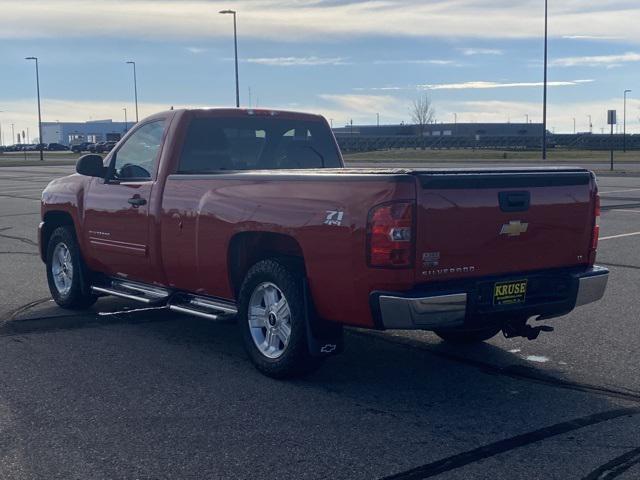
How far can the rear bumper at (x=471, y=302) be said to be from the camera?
18.3 feet

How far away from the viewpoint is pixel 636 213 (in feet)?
62.8

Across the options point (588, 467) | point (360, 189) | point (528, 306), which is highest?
point (360, 189)

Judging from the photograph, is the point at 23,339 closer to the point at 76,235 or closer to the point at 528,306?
the point at 76,235

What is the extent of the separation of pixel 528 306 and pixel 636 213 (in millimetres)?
13933

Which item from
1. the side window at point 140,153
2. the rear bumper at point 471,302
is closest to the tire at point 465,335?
the rear bumper at point 471,302

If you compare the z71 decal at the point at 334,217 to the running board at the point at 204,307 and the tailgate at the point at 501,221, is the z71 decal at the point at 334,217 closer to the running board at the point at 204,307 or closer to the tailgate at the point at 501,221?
the tailgate at the point at 501,221

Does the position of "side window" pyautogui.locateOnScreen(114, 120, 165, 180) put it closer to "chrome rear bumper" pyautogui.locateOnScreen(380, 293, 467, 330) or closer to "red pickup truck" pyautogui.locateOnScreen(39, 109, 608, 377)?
"red pickup truck" pyautogui.locateOnScreen(39, 109, 608, 377)

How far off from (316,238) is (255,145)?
2503mm

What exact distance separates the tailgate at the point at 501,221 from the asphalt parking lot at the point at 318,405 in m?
0.85

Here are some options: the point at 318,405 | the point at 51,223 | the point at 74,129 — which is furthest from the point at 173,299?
the point at 74,129

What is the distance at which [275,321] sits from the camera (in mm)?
6477

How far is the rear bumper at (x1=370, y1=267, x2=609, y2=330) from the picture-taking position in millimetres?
5578

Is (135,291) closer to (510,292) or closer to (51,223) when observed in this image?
(51,223)

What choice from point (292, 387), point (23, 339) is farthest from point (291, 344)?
point (23, 339)
